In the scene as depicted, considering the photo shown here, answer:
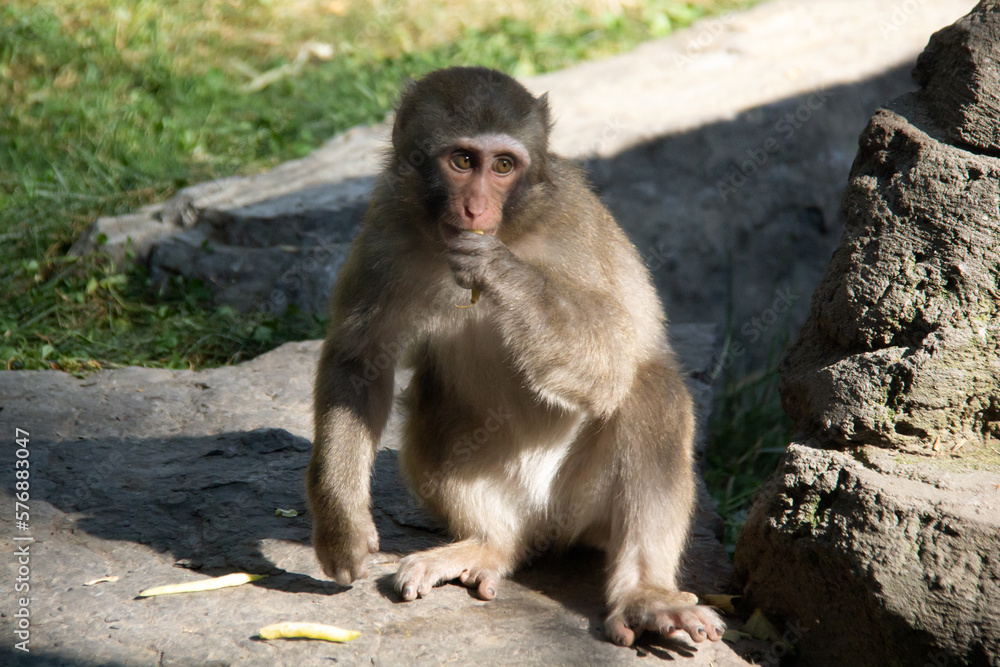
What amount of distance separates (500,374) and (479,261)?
64 centimetres

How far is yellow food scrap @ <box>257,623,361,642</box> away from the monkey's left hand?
1.24m

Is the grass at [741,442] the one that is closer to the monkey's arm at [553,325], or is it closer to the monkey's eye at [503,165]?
the monkey's arm at [553,325]

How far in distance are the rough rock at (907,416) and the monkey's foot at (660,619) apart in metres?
0.31

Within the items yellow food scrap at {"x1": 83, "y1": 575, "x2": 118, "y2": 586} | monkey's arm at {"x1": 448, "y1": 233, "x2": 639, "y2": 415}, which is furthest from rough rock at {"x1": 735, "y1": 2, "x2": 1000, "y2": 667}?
yellow food scrap at {"x1": 83, "y1": 575, "x2": 118, "y2": 586}

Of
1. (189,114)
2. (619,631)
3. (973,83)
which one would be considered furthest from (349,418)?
(189,114)

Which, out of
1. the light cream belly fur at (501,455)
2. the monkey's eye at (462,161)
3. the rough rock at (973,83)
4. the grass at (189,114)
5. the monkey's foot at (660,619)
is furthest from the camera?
the grass at (189,114)

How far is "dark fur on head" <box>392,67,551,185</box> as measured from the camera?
11.4 feet

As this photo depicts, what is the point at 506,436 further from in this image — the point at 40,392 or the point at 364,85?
the point at 364,85

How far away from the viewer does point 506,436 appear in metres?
3.83

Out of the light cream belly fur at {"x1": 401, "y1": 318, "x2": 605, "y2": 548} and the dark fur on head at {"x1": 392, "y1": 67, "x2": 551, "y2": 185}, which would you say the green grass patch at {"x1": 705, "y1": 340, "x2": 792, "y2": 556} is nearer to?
the light cream belly fur at {"x1": 401, "y1": 318, "x2": 605, "y2": 548}

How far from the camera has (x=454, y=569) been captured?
366 centimetres

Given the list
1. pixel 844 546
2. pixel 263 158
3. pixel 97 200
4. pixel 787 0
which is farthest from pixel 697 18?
pixel 844 546

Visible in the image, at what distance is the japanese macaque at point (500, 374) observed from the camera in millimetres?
3410

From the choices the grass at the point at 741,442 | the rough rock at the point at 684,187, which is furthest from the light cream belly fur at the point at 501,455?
the rough rock at the point at 684,187
